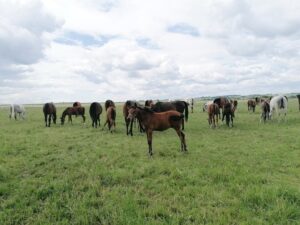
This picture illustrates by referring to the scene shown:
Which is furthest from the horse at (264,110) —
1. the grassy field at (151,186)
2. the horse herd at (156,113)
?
the grassy field at (151,186)

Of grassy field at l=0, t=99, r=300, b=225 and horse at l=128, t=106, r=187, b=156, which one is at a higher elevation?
horse at l=128, t=106, r=187, b=156

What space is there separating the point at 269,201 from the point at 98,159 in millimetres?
5920

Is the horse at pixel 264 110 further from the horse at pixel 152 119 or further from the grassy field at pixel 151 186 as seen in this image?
the horse at pixel 152 119

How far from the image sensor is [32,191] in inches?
270

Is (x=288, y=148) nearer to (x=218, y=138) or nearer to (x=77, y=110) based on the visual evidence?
(x=218, y=138)

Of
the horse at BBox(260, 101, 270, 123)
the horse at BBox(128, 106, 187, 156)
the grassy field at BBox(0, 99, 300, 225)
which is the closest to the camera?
the grassy field at BBox(0, 99, 300, 225)

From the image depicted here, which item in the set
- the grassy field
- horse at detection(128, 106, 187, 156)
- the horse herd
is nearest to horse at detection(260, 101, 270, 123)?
the horse herd

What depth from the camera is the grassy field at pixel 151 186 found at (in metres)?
5.47

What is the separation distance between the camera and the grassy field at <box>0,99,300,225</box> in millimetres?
5473

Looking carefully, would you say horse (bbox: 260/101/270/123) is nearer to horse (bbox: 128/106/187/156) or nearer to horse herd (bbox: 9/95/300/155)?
horse herd (bbox: 9/95/300/155)

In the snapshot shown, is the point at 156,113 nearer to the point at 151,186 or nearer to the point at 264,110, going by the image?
the point at 151,186

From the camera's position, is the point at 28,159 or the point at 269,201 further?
the point at 28,159

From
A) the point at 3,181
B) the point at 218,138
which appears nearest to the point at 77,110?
the point at 218,138

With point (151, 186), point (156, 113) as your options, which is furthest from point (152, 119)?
point (151, 186)
